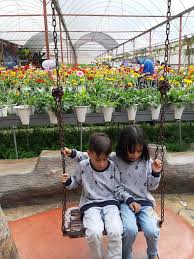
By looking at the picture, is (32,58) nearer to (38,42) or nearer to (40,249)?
(38,42)

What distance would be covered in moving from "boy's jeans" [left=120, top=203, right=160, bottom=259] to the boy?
0.16ft

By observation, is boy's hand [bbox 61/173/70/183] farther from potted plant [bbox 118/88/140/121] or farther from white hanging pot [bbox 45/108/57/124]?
potted plant [bbox 118/88/140/121]

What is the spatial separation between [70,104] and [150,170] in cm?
213

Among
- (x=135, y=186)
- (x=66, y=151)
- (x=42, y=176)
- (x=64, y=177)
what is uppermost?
(x=66, y=151)

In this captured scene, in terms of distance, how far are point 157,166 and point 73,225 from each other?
2.37 feet

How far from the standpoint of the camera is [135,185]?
2398 mm

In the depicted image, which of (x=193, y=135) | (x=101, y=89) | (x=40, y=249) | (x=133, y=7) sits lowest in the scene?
(x=40, y=249)

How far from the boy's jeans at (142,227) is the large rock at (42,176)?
147 centimetres

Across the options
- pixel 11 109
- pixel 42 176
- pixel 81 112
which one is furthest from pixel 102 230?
pixel 11 109

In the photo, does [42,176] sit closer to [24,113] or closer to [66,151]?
[24,113]

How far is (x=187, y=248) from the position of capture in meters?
2.77

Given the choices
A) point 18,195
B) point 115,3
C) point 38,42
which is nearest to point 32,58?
point 115,3

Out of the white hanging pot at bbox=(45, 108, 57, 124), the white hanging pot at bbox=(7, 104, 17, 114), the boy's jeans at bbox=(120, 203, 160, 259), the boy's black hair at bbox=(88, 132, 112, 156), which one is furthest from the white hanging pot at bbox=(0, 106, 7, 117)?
the boy's jeans at bbox=(120, 203, 160, 259)

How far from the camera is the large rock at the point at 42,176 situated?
11.9ft
